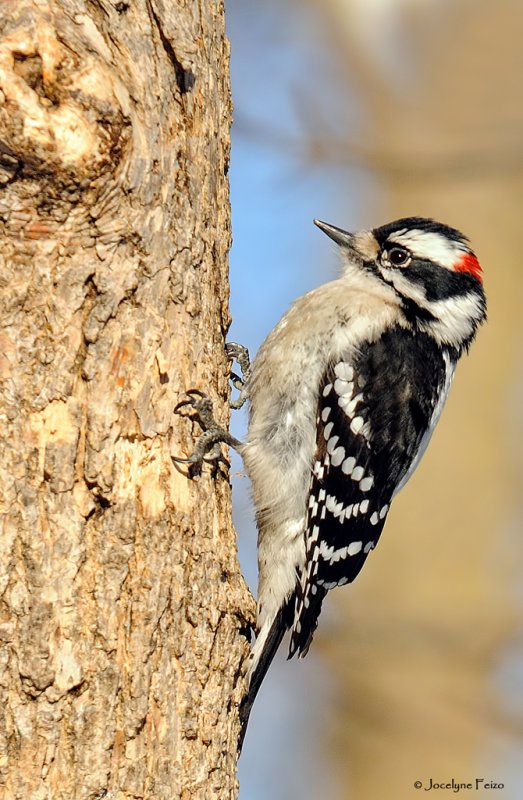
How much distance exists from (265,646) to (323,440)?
77 cm

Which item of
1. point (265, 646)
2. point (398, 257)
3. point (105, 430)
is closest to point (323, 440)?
point (265, 646)

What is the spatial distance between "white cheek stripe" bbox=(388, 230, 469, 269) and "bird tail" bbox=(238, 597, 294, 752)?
4.86ft

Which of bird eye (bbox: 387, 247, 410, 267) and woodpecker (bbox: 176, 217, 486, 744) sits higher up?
bird eye (bbox: 387, 247, 410, 267)

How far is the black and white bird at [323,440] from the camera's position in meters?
3.69

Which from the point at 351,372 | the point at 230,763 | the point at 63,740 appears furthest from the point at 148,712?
the point at 351,372

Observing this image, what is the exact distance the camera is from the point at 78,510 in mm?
2352

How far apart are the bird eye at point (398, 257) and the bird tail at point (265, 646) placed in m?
1.41

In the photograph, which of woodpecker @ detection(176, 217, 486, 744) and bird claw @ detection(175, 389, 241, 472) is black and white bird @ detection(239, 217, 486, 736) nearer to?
woodpecker @ detection(176, 217, 486, 744)

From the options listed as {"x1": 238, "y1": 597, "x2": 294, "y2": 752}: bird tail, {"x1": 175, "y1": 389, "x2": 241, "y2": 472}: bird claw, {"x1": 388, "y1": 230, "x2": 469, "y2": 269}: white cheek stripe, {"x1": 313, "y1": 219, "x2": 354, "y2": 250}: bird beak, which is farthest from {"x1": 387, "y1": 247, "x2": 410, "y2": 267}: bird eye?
{"x1": 175, "y1": 389, "x2": 241, "y2": 472}: bird claw

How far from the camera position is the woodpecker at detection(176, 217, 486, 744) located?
3.69 meters

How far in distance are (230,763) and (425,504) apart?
4327 millimetres

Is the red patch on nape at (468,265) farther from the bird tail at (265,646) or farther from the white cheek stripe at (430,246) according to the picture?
the bird tail at (265,646)

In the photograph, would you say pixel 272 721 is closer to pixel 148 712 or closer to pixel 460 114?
pixel 460 114

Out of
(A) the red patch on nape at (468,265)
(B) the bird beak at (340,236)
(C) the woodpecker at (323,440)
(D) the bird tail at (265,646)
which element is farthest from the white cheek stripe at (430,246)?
(D) the bird tail at (265,646)
